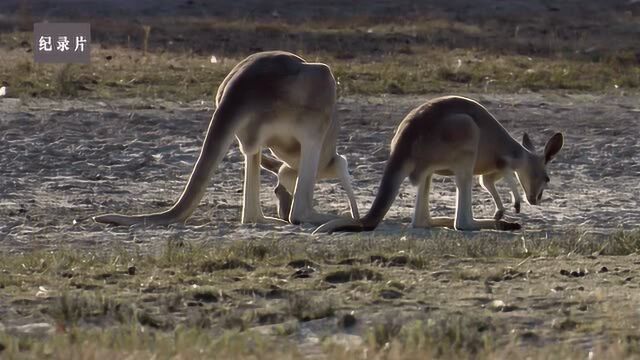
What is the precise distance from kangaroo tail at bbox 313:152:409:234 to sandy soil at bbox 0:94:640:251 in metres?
0.19

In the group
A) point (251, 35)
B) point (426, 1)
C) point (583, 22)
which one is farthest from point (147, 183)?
point (426, 1)

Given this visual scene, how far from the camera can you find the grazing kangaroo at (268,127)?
940cm

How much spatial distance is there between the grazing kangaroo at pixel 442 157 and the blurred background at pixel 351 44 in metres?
6.02

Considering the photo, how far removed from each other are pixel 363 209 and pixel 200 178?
1.63 m

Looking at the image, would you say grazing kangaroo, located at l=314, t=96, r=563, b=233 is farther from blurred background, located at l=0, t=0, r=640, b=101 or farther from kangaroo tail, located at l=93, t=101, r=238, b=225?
blurred background, located at l=0, t=0, r=640, b=101

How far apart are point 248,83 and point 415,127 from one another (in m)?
1.09

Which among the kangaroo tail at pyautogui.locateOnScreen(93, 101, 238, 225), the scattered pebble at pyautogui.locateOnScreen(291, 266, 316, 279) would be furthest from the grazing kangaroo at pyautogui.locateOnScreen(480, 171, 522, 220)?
the scattered pebble at pyautogui.locateOnScreen(291, 266, 316, 279)

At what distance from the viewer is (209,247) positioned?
27.8 feet

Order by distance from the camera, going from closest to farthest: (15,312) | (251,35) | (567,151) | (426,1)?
(15,312)
(567,151)
(251,35)
(426,1)

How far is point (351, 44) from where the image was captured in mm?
21672

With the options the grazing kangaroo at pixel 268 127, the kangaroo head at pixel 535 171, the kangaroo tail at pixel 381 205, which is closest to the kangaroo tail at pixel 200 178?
the grazing kangaroo at pixel 268 127

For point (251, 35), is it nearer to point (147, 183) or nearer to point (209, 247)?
point (147, 183)

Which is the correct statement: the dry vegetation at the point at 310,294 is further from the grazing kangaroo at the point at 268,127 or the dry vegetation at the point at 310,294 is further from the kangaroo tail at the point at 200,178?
the grazing kangaroo at the point at 268,127

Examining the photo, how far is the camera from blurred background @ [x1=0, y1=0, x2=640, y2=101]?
16.6 m
